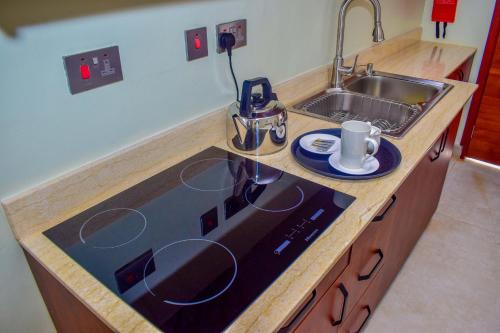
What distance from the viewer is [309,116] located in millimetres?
1550

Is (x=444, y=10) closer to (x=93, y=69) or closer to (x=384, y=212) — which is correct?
(x=384, y=212)

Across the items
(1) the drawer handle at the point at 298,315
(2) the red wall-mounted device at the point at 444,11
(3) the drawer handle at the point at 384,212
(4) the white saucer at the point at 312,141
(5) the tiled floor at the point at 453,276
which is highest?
(2) the red wall-mounted device at the point at 444,11

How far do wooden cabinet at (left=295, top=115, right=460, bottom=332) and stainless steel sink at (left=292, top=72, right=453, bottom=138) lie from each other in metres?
0.17

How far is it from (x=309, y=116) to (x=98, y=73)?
0.84 meters

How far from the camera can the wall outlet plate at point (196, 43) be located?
1.15 metres

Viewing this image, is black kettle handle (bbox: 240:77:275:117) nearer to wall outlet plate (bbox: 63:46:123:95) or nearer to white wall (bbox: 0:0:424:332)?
white wall (bbox: 0:0:424:332)

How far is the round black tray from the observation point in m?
1.13

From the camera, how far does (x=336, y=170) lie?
3.81 ft

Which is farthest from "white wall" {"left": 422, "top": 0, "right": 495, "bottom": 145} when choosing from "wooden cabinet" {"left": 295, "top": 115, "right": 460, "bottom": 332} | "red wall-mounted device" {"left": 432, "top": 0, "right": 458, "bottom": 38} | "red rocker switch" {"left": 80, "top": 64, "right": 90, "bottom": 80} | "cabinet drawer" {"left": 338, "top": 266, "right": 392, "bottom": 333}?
"red rocker switch" {"left": 80, "top": 64, "right": 90, "bottom": 80}

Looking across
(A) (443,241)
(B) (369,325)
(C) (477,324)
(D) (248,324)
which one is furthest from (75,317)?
(A) (443,241)

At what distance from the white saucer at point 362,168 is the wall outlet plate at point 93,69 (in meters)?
0.65

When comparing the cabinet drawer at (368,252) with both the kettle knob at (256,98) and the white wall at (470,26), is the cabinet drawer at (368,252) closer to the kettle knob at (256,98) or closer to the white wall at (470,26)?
the kettle knob at (256,98)

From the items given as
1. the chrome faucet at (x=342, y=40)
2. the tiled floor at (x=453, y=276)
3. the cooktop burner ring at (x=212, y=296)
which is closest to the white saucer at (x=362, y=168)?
the cooktop burner ring at (x=212, y=296)

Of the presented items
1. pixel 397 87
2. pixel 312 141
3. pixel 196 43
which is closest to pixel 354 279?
pixel 312 141
